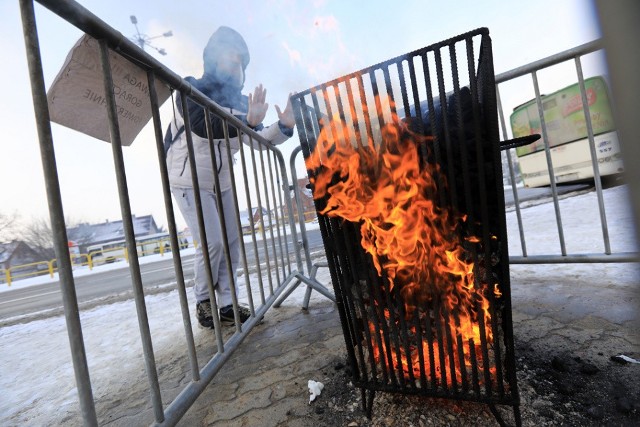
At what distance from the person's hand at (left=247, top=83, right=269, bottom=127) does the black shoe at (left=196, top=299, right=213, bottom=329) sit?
163 centimetres

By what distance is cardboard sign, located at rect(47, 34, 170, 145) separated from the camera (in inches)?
47.3

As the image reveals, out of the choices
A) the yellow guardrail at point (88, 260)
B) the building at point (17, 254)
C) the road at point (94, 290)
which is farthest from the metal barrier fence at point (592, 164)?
the building at point (17, 254)

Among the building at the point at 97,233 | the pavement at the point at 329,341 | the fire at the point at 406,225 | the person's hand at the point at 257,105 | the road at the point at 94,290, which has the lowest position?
the road at the point at 94,290

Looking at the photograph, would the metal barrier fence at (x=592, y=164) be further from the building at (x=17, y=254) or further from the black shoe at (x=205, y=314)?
the building at (x=17, y=254)

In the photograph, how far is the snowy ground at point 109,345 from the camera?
6.76ft

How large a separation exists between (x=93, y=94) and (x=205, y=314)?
79.6 inches

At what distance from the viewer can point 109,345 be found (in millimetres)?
2965

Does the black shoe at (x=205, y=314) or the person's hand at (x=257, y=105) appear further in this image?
the black shoe at (x=205, y=314)

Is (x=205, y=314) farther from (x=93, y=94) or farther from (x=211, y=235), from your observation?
(x=93, y=94)

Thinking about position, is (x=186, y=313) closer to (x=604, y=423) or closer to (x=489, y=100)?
(x=489, y=100)

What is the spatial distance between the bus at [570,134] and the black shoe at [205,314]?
2.78 metres

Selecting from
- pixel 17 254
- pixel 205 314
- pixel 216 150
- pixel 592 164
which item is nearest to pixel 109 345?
pixel 205 314

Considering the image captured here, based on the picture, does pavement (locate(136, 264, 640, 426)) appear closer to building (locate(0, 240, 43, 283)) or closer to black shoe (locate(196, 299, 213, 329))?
black shoe (locate(196, 299, 213, 329))

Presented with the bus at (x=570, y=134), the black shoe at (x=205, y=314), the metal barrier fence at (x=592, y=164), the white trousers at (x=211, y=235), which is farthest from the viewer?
the black shoe at (x=205, y=314)
